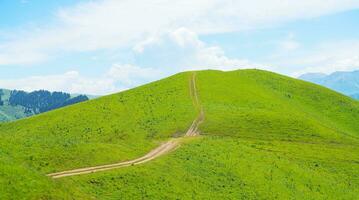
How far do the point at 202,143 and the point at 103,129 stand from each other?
1040 inches

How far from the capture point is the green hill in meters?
53.1

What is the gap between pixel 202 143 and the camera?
262 feet

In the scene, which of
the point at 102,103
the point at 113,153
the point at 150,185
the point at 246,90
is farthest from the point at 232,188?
the point at 246,90

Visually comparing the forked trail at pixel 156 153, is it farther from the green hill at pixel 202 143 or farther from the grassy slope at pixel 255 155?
the grassy slope at pixel 255 155

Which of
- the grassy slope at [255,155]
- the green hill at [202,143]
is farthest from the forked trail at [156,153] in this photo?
the grassy slope at [255,155]

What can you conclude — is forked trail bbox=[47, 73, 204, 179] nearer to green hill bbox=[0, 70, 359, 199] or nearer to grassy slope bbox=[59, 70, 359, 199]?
green hill bbox=[0, 70, 359, 199]

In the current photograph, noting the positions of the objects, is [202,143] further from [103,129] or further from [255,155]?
[103,129]

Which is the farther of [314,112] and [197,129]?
[314,112]

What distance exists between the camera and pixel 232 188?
2448 inches

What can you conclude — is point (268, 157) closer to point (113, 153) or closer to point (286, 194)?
point (286, 194)

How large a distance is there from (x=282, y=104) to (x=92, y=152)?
2884 inches

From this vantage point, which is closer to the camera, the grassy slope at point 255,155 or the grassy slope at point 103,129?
the grassy slope at point 255,155

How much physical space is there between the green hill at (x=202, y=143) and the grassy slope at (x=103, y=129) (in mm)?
252

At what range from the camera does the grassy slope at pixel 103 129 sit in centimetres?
5741
